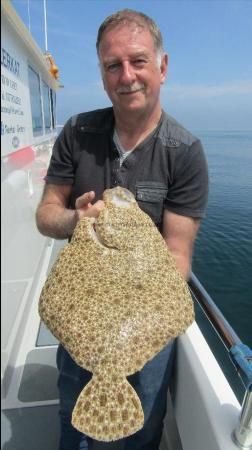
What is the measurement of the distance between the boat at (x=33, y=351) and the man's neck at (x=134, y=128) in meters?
0.74

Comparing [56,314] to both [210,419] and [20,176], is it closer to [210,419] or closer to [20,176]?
[210,419]

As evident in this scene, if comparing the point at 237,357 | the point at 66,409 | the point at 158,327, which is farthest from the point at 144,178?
the point at 66,409

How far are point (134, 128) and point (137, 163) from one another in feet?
0.77

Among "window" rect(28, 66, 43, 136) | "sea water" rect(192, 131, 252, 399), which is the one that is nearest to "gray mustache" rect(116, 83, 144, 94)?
"window" rect(28, 66, 43, 136)

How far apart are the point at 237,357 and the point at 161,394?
0.74m

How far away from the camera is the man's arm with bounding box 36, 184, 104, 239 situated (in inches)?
69.1

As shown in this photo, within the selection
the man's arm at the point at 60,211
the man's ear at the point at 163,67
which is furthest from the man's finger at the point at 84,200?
the man's ear at the point at 163,67

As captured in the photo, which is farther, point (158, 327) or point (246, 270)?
point (246, 270)

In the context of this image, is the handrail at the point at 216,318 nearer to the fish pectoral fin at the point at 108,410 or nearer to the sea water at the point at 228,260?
the fish pectoral fin at the point at 108,410

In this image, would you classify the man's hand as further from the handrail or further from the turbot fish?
the handrail

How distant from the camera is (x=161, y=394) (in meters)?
2.22

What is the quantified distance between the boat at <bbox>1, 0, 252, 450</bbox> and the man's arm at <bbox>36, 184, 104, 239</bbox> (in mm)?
245

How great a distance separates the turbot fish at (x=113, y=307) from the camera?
147 centimetres

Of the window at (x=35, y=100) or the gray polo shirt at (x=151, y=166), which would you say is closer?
the gray polo shirt at (x=151, y=166)
